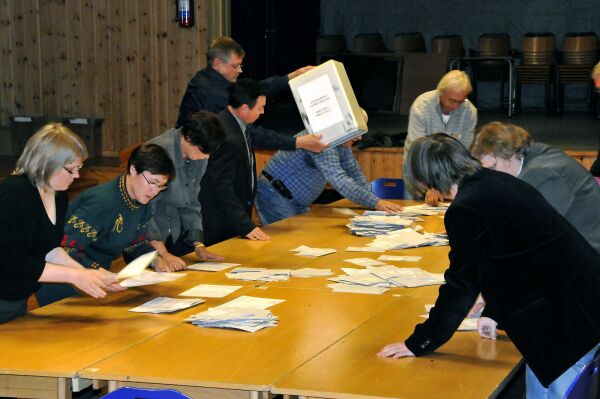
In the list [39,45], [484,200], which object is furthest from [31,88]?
[484,200]

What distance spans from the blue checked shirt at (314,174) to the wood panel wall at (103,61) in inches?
162

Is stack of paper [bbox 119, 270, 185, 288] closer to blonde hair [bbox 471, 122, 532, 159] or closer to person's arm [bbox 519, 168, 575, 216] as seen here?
blonde hair [bbox 471, 122, 532, 159]

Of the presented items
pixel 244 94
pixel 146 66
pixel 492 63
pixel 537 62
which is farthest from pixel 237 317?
pixel 537 62

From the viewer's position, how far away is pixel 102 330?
11.6 ft

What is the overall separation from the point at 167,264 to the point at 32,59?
23.3ft

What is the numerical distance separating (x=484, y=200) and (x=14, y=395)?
159 cm

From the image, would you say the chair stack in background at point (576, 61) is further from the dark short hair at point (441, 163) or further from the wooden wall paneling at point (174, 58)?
the dark short hair at point (441, 163)

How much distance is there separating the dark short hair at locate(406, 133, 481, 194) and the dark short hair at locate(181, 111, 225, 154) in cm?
168

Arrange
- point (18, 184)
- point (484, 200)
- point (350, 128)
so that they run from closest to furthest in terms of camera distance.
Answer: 1. point (484, 200)
2. point (18, 184)
3. point (350, 128)

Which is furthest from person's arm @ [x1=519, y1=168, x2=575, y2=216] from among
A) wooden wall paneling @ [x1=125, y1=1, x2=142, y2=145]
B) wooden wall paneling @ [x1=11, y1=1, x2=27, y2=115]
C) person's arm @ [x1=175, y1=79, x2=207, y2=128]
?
wooden wall paneling @ [x1=11, y1=1, x2=27, y2=115]

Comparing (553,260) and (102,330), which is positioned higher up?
(553,260)

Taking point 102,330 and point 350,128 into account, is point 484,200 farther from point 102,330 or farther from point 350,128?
point 350,128

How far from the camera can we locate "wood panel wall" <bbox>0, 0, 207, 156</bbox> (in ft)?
33.6

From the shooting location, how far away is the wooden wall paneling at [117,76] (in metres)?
10.5
